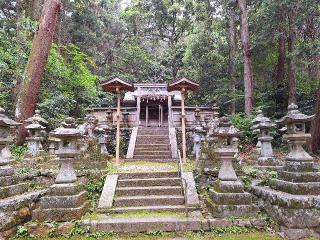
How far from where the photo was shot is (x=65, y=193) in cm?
516

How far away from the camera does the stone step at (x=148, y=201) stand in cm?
598

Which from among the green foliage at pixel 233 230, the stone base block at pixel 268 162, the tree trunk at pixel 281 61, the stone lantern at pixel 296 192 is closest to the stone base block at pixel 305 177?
A: the stone lantern at pixel 296 192

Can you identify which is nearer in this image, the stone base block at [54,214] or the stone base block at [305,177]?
the stone base block at [305,177]

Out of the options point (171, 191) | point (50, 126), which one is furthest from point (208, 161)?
point (50, 126)

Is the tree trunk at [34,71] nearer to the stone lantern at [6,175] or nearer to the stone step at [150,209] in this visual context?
the stone lantern at [6,175]

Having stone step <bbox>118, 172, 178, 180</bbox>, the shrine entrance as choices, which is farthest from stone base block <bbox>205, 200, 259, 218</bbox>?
the shrine entrance

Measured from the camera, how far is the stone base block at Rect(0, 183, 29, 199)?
4.81m

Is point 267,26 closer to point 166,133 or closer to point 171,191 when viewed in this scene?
point 166,133

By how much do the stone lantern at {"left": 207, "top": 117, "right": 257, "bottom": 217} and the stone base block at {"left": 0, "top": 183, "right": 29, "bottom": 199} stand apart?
3.80m

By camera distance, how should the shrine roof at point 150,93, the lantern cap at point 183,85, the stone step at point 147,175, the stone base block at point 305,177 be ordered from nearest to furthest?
the stone base block at point 305,177 → the stone step at point 147,175 → the lantern cap at point 183,85 → the shrine roof at point 150,93

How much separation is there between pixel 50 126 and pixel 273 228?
31.7ft

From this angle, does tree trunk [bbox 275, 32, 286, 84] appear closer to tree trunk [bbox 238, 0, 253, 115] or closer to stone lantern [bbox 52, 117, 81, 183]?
tree trunk [bbox 238, 0, 253, 115]

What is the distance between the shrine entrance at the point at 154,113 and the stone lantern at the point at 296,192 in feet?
47.7

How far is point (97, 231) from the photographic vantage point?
4.95 meters
